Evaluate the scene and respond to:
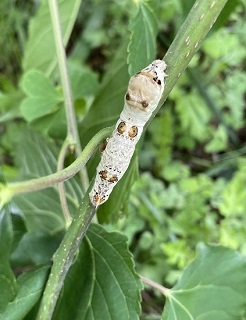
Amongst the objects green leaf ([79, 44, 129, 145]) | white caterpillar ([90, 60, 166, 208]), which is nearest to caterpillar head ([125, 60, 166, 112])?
white caterpillar ([90, 60, 166, 208])

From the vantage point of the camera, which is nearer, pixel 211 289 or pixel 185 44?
pixel 185 44

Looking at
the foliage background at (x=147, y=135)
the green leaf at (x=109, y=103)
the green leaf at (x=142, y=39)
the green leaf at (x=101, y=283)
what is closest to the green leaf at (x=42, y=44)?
the foliage background at (x=147, y=135)

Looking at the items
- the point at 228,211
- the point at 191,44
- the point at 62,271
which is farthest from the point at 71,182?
the point at 228,211

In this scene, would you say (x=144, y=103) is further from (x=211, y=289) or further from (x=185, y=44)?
(x=211, y=289)

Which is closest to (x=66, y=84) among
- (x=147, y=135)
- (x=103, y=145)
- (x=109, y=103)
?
(x=109, y=103)

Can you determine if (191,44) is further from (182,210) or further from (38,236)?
(182,210)

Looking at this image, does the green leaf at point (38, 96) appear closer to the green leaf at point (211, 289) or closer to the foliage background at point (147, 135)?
the foliage background at point (147, 135)

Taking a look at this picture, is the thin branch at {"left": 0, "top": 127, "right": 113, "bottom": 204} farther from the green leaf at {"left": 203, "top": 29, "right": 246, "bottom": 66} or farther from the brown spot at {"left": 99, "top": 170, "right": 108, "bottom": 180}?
the green leaf at {"left": 203, "top": 29, "right": 246, "bottom": 66}
